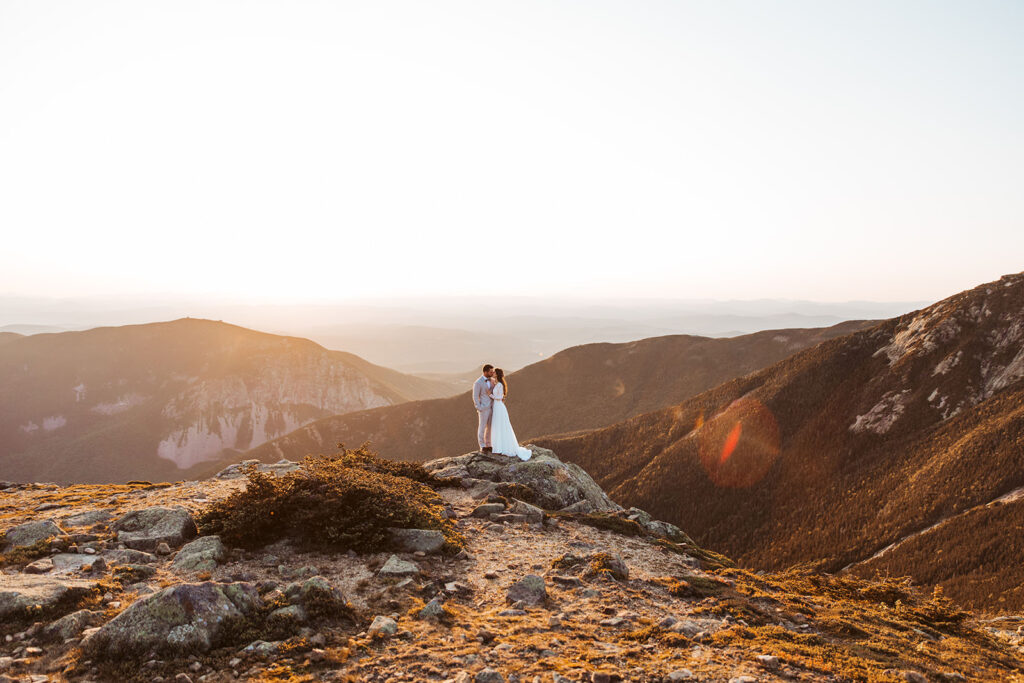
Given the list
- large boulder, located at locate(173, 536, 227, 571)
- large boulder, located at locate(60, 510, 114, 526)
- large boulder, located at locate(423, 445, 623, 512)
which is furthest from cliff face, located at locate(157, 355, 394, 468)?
large boulder, located at locate(173, 536, 227, 571)

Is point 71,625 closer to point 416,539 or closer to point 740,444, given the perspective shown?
point 416,539

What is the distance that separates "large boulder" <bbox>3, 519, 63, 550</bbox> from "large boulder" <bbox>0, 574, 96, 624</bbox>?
240cm

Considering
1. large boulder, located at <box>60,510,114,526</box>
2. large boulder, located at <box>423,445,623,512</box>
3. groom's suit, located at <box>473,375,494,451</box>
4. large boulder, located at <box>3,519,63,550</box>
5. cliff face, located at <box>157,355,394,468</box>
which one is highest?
groom's suit, located at <box>473,375,494,451</box>

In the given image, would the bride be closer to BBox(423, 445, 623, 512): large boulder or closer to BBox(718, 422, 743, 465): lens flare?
BBox(423, 445, 623, 512): large boulder

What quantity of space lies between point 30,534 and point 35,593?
4733 millimetres

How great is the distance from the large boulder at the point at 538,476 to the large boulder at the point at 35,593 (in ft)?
39.0

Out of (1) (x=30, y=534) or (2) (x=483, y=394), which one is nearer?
(1) (x=30, y=534)

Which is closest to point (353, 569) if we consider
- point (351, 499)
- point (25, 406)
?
point (351, 499)

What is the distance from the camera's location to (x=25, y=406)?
13575cm

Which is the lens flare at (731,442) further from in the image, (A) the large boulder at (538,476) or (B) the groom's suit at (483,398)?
(B) the groom's suit at (483,398)

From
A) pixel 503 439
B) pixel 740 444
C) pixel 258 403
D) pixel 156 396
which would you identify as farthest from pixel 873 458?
pixel 156 396

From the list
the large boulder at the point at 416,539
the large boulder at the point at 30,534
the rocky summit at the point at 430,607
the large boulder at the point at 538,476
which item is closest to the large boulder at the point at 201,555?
the rocky summit at the point at 430,607

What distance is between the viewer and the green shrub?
39.0 feet

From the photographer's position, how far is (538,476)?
20.0m
